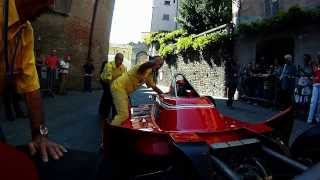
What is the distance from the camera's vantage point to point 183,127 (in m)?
5.55

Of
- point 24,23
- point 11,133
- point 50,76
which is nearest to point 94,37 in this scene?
point 50,76

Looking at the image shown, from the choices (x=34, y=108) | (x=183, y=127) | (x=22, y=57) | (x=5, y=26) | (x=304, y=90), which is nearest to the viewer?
Answer: (x=5, y=26)

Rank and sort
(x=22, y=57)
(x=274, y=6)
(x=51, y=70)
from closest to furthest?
(x=22, y=57) → (x=51, y=70) → (x=274, y=6)

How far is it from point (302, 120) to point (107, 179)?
9.61 m

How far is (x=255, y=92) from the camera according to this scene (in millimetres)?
18047

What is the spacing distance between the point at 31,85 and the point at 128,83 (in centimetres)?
551

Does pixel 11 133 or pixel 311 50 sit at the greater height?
pixel 311 50

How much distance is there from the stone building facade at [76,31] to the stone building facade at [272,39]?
8362 millimetres

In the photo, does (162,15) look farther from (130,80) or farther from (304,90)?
(130,80)

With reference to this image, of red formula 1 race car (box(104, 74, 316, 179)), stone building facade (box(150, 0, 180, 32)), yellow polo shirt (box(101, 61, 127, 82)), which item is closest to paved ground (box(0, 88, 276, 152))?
yellow polo shirt (box(101, 61, 127, 82))

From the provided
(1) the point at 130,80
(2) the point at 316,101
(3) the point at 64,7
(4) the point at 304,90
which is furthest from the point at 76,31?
(1) the point at 130,80

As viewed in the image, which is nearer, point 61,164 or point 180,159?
point 61,164

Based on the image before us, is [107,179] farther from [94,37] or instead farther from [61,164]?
[94,37]

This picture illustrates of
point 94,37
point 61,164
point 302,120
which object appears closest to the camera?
point 61,164
